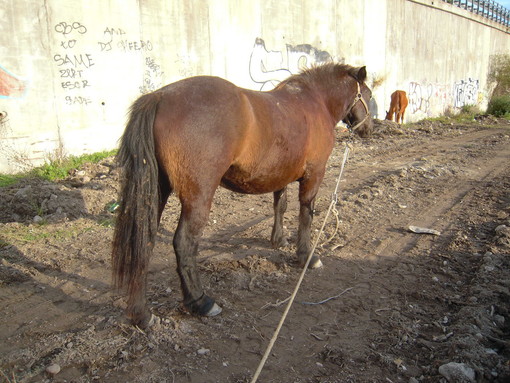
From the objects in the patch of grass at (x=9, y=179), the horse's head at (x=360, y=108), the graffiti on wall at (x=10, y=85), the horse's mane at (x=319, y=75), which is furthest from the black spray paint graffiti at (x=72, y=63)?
the horse's head at (x=360, y=108)

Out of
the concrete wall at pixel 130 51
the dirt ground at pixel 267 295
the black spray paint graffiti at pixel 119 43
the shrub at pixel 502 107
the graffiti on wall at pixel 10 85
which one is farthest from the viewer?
the shrub at pixel 502 107

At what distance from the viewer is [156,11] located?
31.9 feet

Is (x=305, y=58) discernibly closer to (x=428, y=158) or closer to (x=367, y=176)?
(x=428, y=158)

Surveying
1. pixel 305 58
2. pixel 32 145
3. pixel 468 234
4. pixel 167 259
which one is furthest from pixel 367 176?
pixel 305 58

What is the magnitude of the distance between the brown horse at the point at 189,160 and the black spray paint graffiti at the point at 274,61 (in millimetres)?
9278

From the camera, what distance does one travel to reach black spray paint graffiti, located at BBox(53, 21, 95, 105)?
8.18 metres

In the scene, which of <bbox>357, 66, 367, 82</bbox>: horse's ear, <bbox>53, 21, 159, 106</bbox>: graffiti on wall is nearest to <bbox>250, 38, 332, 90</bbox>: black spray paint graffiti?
<bbox>53, 21, 159, 106</bbox>: graffiti on wall

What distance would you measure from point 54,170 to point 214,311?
5.94m

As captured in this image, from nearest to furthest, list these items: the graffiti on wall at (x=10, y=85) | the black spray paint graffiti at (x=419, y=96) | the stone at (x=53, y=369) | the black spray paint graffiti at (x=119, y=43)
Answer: the stone at (x=53, y=369) < the graffiti on wall at (x=10, y=85) < the black spray paint graffiti at (x=119, y=43) < the black spray paint graffiti at (x=419, y=96)

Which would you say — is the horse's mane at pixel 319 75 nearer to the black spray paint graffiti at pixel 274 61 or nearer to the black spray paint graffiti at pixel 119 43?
the black spray paint graffiti at pixel 119 43

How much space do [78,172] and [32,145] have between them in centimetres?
129

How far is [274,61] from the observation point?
13.3 meters

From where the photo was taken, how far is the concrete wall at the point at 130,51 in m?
7.62

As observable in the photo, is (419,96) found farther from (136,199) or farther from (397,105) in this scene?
(136,199)
